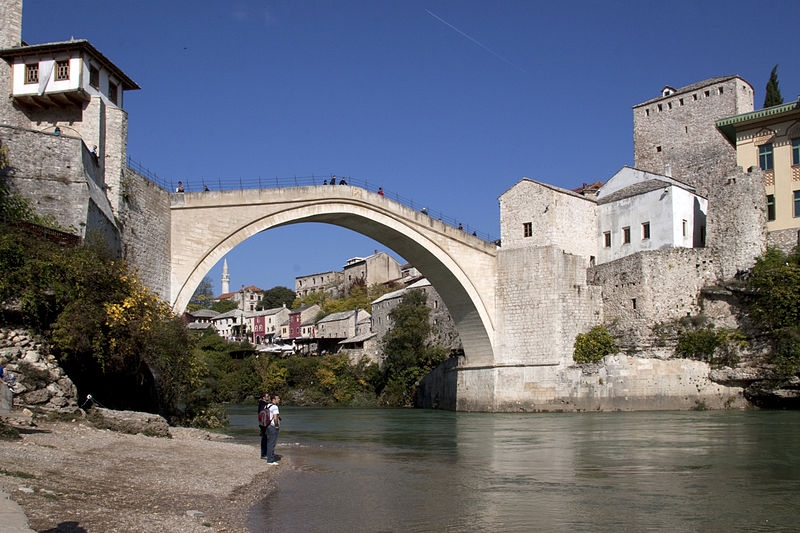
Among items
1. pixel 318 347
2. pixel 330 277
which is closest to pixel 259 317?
pixel 330 277

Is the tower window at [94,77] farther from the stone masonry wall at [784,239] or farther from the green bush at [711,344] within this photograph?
the stone masonry wall at [784,239]

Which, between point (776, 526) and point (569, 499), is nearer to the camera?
point (776, 526)

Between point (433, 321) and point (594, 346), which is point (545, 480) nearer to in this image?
point (594, 346)

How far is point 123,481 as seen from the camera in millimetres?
7738

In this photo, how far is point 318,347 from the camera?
59688mm

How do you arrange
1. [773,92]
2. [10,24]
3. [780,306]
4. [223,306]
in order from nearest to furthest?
[10,24]
[780,306]
[773,92]
[223,306]

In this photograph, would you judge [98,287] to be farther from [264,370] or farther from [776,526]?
[264,370]

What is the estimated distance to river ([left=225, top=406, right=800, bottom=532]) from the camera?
303 inches

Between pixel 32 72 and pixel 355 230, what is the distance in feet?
40.5

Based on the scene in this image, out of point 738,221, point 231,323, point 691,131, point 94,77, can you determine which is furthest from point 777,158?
point 231,323

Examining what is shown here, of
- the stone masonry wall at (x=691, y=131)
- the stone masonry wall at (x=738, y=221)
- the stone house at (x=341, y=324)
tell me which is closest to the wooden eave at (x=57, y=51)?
the stone masonry wall at (x=738, y=221)

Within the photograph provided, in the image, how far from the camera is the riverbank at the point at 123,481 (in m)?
5.86

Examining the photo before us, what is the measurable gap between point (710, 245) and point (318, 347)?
1459 inches

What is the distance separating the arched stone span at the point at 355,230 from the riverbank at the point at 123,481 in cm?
1112
